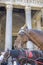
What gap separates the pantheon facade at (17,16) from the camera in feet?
56.6

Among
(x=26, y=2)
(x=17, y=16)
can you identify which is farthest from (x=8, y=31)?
(x=17, y=16)

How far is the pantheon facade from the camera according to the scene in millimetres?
17266

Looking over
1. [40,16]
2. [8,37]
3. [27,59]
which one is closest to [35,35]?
[27,59]

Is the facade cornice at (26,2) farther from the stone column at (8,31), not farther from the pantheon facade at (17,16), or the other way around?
the stone column at (8,31)

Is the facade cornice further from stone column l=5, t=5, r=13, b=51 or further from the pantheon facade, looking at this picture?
stone column l=5, t=5, r=13, b=51

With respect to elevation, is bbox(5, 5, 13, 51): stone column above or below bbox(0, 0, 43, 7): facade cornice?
below

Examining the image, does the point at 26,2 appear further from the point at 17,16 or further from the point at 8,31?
the point at 17,16

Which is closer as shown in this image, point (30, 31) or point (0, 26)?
point (30, 31)

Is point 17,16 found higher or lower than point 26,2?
lower

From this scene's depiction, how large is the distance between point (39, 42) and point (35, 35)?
15 centimetres

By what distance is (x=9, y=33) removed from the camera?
1716 centimetres

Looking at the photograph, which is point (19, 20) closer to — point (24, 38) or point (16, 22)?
point (16, 22)

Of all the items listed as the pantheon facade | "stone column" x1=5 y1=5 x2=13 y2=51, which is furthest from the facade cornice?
"stone column" x1=5 y1=5 x2=13 y2=51

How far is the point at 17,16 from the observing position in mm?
22703
